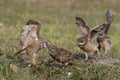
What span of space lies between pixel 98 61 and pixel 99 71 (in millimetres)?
688

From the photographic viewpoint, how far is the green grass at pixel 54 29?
328 inches

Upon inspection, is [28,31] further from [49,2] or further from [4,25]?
[49,2]

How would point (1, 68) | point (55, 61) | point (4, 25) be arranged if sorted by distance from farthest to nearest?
point (4, 25) < point (55, 61) < point (1, 68)

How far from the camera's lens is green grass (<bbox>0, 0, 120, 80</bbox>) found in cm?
834

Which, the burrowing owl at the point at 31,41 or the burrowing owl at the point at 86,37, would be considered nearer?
the burrowing owl at the point at 31,41

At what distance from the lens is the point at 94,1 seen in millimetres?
21828

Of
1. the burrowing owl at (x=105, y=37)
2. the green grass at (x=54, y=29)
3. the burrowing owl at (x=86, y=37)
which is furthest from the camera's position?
the burrowing owl at (x=105, y=37)

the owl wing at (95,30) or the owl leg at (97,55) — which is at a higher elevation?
the owl wing at (95,30)

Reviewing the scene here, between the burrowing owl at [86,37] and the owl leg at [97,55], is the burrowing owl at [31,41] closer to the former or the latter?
the burrowing owl at [86,37]

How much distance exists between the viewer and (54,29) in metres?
14.3

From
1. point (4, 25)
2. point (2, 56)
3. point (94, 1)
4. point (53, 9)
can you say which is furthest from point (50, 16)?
point (2, 56)

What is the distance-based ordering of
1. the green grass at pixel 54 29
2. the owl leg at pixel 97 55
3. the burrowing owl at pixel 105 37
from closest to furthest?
1. the green grass at pixel 54 29
2. the owl leg at pixel 97 55
3. the burrowing owl at pixel 105 37

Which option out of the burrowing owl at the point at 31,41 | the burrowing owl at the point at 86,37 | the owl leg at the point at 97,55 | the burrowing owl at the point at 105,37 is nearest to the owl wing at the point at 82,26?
the burrowing owl at the point at 86,37

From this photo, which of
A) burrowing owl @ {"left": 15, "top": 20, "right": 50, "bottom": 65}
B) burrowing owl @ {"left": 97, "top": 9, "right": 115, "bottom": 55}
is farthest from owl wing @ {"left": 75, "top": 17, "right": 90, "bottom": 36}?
burrowing owl @ {"left": 15, "top": 20, "right": 50, "bottom": 65}
